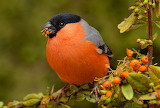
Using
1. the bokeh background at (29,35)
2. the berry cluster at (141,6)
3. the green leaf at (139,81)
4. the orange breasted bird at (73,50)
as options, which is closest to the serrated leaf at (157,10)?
the berry cluster at (141,6)

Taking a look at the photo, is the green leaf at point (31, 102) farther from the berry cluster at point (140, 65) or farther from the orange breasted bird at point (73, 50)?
the berry cluster at point (140, 65)

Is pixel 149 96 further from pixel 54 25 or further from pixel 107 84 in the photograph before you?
pixel 54 25

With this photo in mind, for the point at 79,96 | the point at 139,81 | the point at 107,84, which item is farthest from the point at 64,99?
the point at 139,81

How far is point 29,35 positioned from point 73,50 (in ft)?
5.65

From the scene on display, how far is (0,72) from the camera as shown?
4.62 m

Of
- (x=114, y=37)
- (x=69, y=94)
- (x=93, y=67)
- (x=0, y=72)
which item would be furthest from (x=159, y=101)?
(x=0, y=72)

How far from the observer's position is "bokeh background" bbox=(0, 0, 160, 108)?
14.3 ft

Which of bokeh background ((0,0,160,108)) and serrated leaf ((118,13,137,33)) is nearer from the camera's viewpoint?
serrated leaf ((118,13,137,33))

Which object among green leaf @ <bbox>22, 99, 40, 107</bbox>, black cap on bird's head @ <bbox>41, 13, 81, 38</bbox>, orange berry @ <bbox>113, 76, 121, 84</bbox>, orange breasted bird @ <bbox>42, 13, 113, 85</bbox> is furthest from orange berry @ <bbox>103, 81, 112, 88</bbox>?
black cap on bird's head @ <bbox>41, 13, 81, 38</bbox>

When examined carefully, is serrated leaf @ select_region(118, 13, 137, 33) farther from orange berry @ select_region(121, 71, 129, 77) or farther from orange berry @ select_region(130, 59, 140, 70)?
orange berry @ select_region(121, 71, 129, 77)

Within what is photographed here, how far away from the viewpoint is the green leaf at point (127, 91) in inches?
67.3

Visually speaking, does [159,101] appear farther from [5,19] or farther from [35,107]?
[5,19]

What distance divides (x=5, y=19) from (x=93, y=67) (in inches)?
77.8

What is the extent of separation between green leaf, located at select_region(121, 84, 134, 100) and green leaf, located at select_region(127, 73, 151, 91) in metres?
0.03
